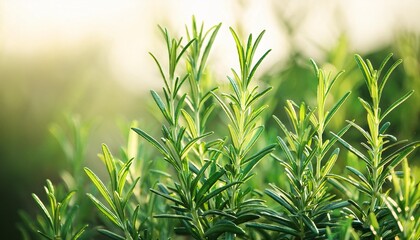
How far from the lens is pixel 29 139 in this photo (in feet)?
5.79

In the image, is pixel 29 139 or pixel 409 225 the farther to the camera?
pixel 29 139

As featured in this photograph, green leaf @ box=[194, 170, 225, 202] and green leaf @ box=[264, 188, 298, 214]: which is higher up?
green leaf @ box=[194, 170, 225, 202]

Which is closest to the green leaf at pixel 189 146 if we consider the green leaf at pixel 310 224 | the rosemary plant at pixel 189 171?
the rosemary plant at pixel 189 171

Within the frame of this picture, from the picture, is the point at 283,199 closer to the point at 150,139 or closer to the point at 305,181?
the point at 305,181

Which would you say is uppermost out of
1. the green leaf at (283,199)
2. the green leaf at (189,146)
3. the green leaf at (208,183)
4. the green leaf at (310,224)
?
the green leaf at (189,146)

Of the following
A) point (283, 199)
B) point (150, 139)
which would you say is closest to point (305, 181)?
point (283, 199)

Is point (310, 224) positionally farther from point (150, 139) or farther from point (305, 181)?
point (150, 139)

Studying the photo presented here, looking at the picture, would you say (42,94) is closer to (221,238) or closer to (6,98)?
(6,98)

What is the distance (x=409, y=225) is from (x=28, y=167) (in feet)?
3.98

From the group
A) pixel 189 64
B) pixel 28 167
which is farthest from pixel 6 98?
pixel 189 64

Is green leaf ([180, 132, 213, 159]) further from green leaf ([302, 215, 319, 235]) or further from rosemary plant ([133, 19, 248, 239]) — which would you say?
green leaf ([302, 215, 319, 235])

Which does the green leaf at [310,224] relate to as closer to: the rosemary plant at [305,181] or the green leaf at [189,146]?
the rosemary plant at [305,181]

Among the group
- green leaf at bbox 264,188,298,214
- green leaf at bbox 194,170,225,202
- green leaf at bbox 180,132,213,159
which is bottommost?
green leaf at bbox 264,188,298,214

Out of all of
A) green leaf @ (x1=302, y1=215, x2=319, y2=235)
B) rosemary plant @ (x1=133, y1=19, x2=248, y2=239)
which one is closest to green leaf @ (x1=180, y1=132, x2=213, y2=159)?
rosemary plant @ (x1=133, y1=19, x2=248, y2=239)
